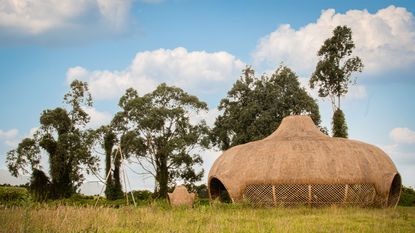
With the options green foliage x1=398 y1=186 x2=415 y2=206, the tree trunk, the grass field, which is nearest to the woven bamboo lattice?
the grass field

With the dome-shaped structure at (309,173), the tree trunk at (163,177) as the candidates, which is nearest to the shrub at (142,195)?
the tree trunk at (163,177)

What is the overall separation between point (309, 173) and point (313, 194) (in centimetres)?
109

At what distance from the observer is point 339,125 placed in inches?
1539

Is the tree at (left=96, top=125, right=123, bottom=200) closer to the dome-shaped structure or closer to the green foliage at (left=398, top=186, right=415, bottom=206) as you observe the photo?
the dome-shaped structure

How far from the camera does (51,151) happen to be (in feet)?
142

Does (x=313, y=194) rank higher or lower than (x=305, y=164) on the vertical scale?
lower

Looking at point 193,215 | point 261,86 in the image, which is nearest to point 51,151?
point 261,86

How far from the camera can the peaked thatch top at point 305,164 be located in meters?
25.3

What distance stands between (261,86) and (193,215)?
27.6 metres

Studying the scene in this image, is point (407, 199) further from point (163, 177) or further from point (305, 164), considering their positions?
point (163, 177)

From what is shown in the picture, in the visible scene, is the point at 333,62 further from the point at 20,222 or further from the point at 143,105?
the point at 20,222

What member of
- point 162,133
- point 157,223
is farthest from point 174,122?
point 157,223

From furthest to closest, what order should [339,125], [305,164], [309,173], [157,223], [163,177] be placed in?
[163,177] → [339,125] → [305,164] → [309,173] → [157,223]

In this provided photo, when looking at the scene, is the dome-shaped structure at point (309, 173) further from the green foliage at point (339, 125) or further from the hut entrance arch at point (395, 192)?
the green foliage at point (339, 125)
